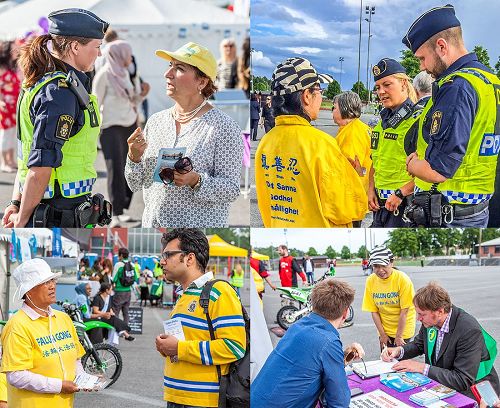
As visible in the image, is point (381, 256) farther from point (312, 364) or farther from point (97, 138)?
point (97, 138)

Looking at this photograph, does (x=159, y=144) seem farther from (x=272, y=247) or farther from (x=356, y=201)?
(x=356, y=201)

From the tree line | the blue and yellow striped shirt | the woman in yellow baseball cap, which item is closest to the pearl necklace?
the woman in yellow baseball cap

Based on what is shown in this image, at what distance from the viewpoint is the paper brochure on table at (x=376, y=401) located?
10.2 feet

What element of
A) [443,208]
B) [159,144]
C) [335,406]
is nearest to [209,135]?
[159,144]

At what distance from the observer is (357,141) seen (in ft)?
10.5

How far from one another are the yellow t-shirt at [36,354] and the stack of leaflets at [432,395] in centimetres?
158

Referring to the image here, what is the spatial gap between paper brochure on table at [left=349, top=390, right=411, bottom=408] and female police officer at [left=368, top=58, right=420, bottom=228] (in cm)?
83

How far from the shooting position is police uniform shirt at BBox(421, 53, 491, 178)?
3.04 meters

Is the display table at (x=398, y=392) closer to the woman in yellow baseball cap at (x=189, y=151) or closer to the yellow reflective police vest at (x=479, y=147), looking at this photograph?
the yellow reflective police vest at (x=479, y=147)

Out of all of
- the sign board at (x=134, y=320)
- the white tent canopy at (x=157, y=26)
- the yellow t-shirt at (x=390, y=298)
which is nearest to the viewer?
the yellow t-shirt at (x=390, y=298)

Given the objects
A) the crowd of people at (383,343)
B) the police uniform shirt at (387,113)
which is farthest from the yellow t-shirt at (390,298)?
the police uniform shirt at (387,113)

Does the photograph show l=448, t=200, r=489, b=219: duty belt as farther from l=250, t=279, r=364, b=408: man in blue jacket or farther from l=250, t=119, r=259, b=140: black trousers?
l=250, t=119, r=259, b=140: black trousers

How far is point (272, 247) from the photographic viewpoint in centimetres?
351

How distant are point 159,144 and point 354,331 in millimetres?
1323
